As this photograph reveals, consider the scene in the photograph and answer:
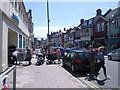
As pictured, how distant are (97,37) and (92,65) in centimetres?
2972

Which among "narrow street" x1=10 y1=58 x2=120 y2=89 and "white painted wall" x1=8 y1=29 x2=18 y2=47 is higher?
"white painted wall" x1=8 y1=29 x2=18 y2=47

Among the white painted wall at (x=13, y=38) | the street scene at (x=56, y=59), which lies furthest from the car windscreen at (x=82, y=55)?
the white painted wall at (x=13, y=38)

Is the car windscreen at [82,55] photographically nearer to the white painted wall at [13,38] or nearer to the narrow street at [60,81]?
the narrow street at [60,81]

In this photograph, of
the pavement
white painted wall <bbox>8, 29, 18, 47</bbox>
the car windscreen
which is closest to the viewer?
the pavement

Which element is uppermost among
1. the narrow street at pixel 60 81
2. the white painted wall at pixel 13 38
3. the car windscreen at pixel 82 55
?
the white painted wall at pixel 13 38

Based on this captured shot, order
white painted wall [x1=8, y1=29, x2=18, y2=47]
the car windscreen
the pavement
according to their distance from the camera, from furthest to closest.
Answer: white painted wall [x1=8, y1=29, x2=18, y2=47]
the car windscreen
the pavement

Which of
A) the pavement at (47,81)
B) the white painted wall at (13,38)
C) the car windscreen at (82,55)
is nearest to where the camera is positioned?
the pavement at (47,81)

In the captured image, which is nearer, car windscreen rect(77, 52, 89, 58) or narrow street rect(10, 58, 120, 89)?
narrow street rect(10, 58, 120, 89)

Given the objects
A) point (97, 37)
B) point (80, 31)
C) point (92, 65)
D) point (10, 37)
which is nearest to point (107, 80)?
point (92, 65)

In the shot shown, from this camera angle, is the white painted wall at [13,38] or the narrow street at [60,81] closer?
the narrow street at [60,81]

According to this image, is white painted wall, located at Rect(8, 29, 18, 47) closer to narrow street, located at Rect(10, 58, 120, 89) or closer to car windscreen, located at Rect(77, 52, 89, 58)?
narrow street, located at Rect(10, 58, 120, 89)

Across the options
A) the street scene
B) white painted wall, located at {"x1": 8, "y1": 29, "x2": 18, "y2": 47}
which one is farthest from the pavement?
white painted wall, located at {"x1": 8, "y1": 29, "x2": 18, "y2": 47}

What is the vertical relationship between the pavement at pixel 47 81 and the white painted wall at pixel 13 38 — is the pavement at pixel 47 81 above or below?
below

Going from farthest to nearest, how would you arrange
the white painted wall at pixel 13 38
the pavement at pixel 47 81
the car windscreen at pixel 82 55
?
the white painted wall at pixel 13 38
the car windscreen at pixel 82 55
the pavement at pixel 47 81
